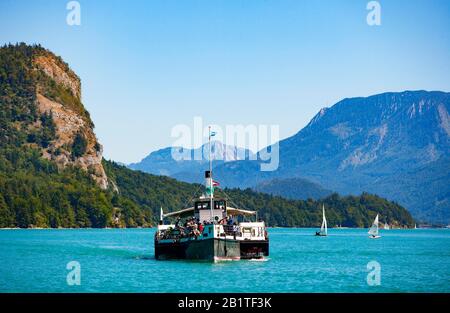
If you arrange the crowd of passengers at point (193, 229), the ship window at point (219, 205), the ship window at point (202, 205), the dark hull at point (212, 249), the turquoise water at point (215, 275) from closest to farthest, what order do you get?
the turquoise water at point (215, 275) < the dark hull at point (212, 249) < the crowd of passengers at point (193, 229) < the ship window at point (219, 205) < the ship window at point (202, 205)

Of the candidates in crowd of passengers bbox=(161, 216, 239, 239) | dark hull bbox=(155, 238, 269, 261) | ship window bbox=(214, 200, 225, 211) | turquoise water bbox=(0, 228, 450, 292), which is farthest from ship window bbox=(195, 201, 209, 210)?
turquoise water bbox=(0, 228, 450, 292)

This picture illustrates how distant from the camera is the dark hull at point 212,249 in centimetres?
10231

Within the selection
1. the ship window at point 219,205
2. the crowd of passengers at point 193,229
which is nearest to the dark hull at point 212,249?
the crowd of passengers at point 193,229

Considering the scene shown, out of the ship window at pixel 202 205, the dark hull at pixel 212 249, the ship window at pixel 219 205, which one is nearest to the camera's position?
the dark hull at pixel 212 249

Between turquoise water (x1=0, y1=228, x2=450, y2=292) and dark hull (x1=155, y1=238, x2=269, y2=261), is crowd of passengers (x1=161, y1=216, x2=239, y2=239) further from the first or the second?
turquoise water (x1=0, y1=228, x2=450, y2=292)

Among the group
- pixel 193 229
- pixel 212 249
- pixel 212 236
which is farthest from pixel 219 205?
pixel 212 236

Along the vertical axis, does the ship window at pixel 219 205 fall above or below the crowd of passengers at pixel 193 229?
above

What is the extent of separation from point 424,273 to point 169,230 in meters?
33.5

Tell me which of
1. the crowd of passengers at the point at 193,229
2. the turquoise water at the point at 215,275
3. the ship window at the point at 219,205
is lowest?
the turquoise water at the point at 215,275

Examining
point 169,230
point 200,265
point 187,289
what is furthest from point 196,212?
point 187,289

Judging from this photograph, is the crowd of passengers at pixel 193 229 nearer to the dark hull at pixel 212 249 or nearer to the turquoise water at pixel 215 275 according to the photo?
the dark hull at pixel 212 249

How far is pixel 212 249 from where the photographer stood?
101688mm

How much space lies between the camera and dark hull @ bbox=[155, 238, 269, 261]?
336 ft

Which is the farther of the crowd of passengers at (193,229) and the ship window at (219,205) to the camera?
the ship window at (219,205)
